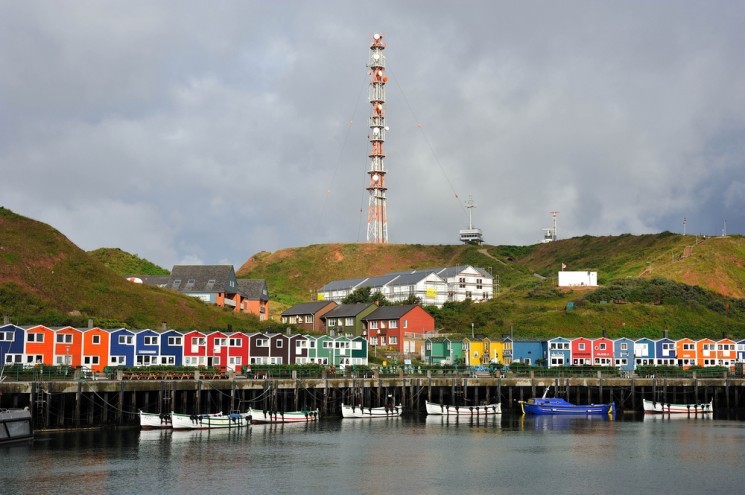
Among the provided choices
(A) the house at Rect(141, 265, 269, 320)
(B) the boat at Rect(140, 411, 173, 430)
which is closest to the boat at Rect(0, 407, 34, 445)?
(B) the boat at Rect(140, 411, 173, 430)

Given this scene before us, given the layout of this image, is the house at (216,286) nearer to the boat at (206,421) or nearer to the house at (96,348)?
the house at (96,348)

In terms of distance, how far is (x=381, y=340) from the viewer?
447 ft

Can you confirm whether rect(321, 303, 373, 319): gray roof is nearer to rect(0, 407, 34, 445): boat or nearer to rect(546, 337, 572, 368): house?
rect(546, 337, 572, 368): house

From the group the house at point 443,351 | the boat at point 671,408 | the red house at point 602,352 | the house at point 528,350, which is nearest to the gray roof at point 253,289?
the house at point 443,351

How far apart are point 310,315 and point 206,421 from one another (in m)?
70.0

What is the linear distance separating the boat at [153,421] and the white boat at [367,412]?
735 inches

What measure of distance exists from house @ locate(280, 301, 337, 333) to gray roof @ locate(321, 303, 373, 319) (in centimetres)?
100

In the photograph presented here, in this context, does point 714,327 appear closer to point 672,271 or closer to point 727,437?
point 672,271

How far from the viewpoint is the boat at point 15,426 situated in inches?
2628

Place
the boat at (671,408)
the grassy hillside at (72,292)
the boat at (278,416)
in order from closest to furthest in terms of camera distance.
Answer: the boat at (278,416), the boat at (671,408), the grassy hillside at (72,292)

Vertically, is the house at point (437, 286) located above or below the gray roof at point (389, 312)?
above

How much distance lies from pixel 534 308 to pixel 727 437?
78502 millimetres

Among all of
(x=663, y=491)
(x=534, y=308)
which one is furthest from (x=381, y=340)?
(x=663, y=491)

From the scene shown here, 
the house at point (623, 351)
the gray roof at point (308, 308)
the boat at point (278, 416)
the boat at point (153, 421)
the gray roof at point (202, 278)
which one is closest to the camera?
the boat at point (153, 421)
